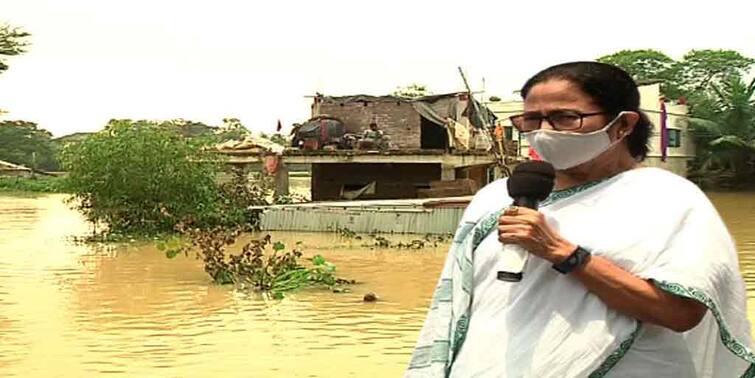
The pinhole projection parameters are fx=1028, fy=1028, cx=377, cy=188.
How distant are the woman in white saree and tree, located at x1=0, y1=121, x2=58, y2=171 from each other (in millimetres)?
57893

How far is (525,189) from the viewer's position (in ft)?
6.70

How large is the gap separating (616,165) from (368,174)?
2347cm

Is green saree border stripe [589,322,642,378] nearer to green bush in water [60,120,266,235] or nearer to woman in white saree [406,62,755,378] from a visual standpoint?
woman in white saree [406,62,755,378]

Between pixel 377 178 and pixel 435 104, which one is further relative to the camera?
pixel 435 104

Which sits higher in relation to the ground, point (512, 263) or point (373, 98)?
point (373, 98)

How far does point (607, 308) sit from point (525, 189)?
0.92ft

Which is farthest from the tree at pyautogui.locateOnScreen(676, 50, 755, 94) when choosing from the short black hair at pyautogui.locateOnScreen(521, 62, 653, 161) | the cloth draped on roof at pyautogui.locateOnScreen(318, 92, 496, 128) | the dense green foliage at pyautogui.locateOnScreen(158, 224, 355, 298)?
the short black hair at pyautogui.locateOnScreen(521, 62, 653, 161)

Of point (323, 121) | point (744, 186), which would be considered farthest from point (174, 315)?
point (744, 186)

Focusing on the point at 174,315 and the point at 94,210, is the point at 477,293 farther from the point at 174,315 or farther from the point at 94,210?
the point at 94,210

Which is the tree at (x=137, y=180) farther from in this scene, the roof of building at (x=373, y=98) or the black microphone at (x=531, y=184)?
the black microphone at (x=531, y=184)

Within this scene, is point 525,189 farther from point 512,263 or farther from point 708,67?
point 708,67

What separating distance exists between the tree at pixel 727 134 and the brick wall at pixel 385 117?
14040 mm

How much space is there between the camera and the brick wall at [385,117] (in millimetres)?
25281

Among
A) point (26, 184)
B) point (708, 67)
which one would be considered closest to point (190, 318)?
point (26, 184)
